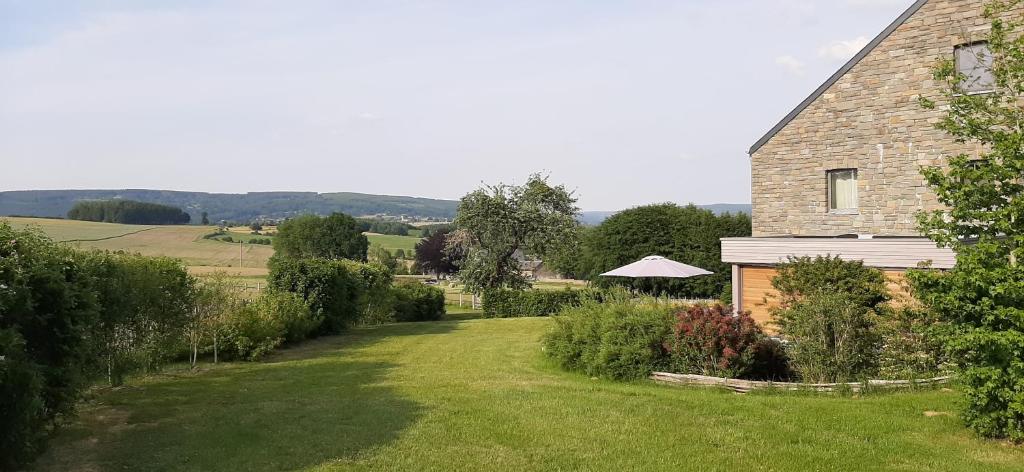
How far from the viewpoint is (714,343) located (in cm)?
1264

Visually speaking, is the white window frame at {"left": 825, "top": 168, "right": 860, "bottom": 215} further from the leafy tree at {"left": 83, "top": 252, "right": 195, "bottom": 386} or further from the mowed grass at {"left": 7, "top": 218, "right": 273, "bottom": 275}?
the mowed grass at {"left": 7, "top": 218, "right": 273, "bottom": 275}

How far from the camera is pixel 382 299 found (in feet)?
98.2

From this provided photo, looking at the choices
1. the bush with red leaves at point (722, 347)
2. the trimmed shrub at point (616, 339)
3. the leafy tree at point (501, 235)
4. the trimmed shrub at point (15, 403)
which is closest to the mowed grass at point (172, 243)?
the leafy tree at point (501, 235)

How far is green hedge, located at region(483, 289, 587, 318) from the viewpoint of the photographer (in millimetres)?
33250

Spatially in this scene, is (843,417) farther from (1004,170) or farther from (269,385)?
(269,385)

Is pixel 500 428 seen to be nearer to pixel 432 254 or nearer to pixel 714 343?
pixel 714 343

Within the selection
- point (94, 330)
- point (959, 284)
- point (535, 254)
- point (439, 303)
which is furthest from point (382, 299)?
point (959, 284)

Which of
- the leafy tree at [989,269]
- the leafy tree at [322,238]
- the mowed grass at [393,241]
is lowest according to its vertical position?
the mowed grass at [393,241]

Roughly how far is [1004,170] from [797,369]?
5.31 metres

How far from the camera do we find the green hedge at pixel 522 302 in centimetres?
3325

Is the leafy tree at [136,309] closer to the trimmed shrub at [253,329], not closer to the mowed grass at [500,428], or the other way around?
the mowed grass at [500,428]

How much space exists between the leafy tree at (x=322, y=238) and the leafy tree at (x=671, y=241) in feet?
138

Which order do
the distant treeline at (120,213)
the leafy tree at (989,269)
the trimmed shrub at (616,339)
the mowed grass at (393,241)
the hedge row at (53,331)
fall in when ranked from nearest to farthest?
the hedge row at (53,331) < the leafy tree at (989,269) < the trimmed shrub at (616,339) < the distant treeline at (120,213) < the mowed grass at (393,241)

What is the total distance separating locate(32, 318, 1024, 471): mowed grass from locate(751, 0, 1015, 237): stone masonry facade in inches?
383
